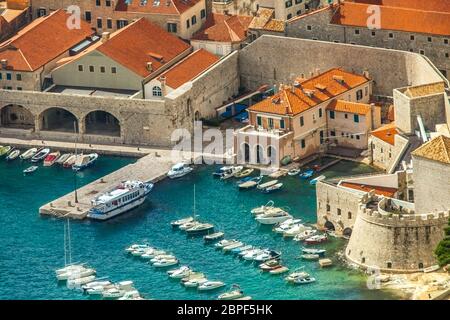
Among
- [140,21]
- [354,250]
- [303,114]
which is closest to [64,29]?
[140,21]

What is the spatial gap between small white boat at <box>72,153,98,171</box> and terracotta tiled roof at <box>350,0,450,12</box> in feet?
87.8

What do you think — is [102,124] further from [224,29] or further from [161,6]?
[224,29]

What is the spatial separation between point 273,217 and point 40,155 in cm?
2522

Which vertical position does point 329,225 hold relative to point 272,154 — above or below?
below

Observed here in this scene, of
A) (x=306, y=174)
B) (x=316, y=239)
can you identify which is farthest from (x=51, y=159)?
(x=316, y=239)

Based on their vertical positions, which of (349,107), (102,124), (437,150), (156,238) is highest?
(437,150)

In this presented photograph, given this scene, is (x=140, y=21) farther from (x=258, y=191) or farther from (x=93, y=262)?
(x=93, y=262)

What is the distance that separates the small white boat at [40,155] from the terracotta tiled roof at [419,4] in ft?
96.7

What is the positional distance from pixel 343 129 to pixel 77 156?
21494 millimetres

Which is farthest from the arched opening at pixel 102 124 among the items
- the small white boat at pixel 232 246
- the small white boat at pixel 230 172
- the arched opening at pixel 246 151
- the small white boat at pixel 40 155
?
the small white boat at pixel 232 246

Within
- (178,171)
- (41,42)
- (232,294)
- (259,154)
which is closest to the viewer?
(232,294)

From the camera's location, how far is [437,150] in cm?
8819

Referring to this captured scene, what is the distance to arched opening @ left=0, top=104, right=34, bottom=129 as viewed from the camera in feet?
392

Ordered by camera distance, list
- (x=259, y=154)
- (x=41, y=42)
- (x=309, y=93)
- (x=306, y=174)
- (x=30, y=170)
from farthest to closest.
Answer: (x=41, y=42) < (x=30, y=170) < (x=309, y=93) < (x=259, y=154) < (x=306, y=174)
